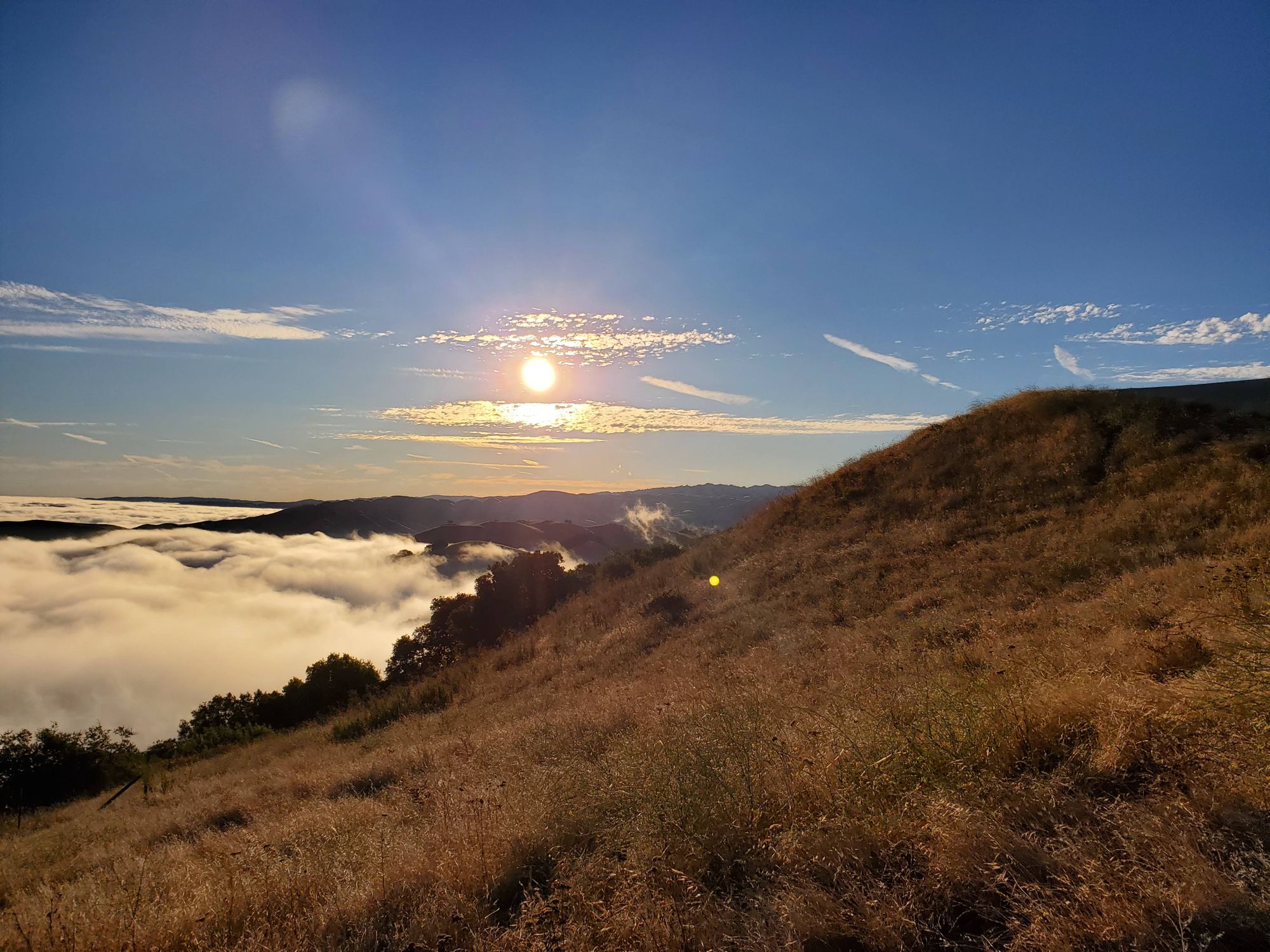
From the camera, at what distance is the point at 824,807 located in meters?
3.96

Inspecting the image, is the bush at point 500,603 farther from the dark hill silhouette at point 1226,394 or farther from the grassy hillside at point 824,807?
the dark hill silhouette at point 1226,394

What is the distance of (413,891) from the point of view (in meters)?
3.78

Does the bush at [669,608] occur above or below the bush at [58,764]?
above

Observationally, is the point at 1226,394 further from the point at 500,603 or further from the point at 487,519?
the point at 487,519

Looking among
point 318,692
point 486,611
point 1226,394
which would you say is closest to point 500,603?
point 486,611

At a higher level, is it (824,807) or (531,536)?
(824,807)

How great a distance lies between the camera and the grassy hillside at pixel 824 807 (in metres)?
2.88

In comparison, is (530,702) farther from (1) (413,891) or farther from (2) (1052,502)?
(2) (1052,502)

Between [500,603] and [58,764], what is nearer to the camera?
[500,603]

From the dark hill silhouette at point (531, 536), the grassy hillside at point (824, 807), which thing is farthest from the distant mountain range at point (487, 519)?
the grassy hillside at point (824, 807)

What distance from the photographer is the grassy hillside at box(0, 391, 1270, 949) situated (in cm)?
288

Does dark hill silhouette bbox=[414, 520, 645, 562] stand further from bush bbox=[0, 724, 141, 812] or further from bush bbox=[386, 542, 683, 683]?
bush bbox=[0, 724, 141, 812]

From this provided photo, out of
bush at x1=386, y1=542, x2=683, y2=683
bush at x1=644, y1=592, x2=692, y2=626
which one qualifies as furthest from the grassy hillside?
bush at x1=386, y1=542, x2=683, y2=683

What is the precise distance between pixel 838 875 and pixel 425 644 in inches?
1010
